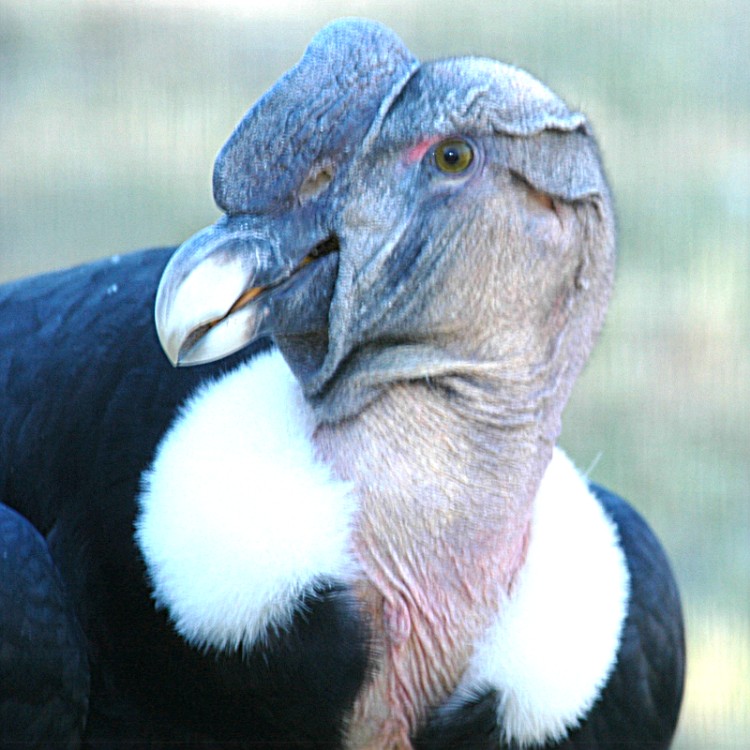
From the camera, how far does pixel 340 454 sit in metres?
2.63

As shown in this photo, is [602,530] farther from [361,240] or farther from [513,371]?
[361,240]

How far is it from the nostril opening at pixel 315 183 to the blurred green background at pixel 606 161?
2842 mm

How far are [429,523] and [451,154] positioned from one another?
65 centimetres

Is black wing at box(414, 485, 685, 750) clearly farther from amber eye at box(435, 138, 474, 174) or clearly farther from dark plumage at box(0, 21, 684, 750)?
amber eye at box(435, 138, 474, 174)

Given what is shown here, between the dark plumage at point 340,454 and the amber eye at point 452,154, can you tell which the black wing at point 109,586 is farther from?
the amber eye at point 452,154

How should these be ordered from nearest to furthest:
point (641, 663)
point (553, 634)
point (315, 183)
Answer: point (315, 183)
point (553, 634)
point (641, 663)

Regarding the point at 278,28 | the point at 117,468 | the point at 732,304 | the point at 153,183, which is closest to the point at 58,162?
the point at 153,183

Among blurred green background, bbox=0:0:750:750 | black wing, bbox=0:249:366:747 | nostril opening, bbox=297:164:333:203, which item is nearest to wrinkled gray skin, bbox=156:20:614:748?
nostril opening, bbox=297:164:333:203

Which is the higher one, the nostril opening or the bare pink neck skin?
the nostril opening

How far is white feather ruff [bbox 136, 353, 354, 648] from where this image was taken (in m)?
2.56

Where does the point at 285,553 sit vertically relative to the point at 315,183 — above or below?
A: below

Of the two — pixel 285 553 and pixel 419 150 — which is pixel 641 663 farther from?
pixel 419 150

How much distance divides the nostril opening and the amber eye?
19 centimetres

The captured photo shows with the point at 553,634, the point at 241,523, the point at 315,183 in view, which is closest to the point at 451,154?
the point at 315,183
